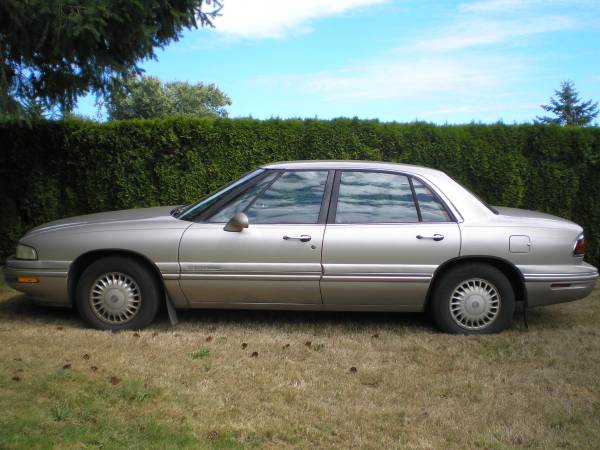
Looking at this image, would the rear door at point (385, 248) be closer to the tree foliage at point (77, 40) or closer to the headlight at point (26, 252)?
the headlight at point (26, 252)

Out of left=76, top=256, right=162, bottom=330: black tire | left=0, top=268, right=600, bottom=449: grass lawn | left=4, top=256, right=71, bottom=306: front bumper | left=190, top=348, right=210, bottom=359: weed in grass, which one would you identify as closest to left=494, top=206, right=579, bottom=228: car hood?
left=0, top=268, right=600, bottom=449: grass lawn

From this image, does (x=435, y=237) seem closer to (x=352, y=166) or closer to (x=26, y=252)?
(x=352, y=166)

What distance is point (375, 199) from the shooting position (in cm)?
557

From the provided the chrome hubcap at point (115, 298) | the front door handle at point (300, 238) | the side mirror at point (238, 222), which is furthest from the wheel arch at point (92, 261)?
the front door handle at point (300, 238)

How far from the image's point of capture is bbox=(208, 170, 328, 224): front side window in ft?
18.1

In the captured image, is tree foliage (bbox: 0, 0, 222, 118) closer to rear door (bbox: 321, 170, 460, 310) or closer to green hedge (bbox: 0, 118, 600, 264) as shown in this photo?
green hedge (bbox: 0, 118, 600, 264)

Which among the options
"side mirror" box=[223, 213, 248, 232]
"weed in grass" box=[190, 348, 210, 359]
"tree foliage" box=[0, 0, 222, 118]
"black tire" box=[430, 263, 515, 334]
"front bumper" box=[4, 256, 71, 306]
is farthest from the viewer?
"tree foliage" box=[0, 0, 222, 118]

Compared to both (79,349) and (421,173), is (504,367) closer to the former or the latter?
(421,173)

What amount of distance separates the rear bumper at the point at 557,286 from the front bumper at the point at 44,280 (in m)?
4.08

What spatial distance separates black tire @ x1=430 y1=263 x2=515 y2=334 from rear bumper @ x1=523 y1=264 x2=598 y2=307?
177 millimetres

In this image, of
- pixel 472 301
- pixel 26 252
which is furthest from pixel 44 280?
pixel 472 301

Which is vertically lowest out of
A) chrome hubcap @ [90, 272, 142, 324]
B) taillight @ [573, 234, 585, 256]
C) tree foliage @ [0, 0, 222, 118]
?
chrome hubcap @ [90, 272, 142, 324]

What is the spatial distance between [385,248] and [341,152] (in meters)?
3.55

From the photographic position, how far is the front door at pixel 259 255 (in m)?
5.38
